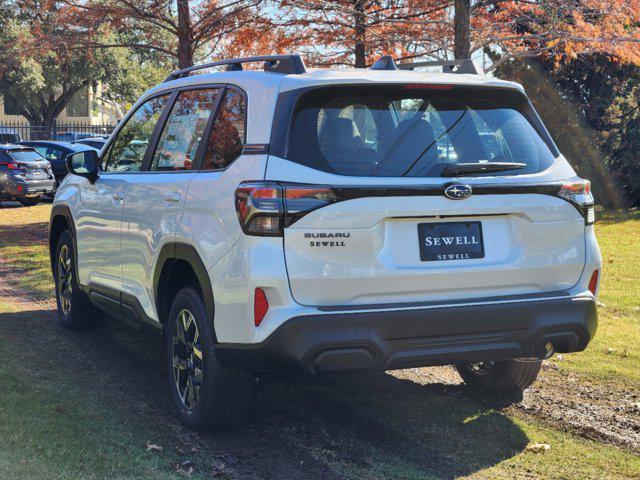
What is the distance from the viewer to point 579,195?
4.94m

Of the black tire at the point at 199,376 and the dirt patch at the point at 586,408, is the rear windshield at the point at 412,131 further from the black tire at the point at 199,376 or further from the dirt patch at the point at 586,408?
the dirt patch at the point at 586,408

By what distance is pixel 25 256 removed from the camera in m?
12.8

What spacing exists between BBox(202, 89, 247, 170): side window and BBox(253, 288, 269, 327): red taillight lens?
822 millimetres

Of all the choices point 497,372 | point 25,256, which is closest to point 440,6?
point 25,256

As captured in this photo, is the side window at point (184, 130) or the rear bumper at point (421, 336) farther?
the side window at point (184, 130)

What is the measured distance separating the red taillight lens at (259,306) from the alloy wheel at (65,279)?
359cm

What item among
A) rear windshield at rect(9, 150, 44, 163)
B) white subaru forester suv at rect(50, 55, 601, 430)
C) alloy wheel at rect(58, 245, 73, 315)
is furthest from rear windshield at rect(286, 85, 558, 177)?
rear windshield at rect(9, 150, 44, 163)

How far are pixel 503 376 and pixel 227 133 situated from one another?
2.38 metres

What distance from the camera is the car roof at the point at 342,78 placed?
4641mm

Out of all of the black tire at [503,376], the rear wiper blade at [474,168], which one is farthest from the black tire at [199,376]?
the black tire at [503,376]

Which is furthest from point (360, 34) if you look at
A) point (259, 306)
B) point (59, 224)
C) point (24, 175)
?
point (24, 175)

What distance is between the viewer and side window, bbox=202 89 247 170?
4836 millimetres

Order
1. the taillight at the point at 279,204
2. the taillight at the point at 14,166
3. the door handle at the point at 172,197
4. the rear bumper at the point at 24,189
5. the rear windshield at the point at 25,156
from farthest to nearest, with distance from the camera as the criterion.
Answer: the rear windshield at the point at 25,156 → the taillight at the point at 14,166 → the rear bumper at the point at 24,189 → the door handle at the point at 172,197 → the taillight at the point at 279,204

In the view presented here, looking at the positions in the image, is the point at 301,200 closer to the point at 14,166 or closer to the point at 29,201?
the point at 14,166
